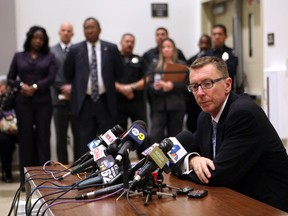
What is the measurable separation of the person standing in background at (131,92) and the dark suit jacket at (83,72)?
0.41m

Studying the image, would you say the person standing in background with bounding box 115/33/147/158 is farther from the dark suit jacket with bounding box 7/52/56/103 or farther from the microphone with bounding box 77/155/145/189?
the microphone with bounding box 77/155/145/189

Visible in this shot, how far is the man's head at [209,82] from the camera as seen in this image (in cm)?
232

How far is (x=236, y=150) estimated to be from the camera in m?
2.24

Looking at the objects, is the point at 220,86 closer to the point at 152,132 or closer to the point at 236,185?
the point at 236,185

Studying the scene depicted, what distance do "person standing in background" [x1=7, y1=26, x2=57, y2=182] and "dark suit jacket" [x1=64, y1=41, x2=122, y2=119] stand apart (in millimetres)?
213

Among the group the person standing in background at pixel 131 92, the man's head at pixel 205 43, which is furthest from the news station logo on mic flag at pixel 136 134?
the man's head at pixel 205 43

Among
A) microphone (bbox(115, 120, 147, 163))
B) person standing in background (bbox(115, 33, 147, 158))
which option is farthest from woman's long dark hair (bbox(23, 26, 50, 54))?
microphone (bbox(115, 120, 147, 163))

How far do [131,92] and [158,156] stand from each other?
371cm

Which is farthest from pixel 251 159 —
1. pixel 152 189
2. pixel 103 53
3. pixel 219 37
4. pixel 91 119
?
pixel 219 37

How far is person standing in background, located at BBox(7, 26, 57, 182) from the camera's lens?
5.02 m

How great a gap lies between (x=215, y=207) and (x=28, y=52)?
12.1ft

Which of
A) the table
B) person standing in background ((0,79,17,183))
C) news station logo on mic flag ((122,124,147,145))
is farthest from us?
person standing in background ((0,79,17,183))

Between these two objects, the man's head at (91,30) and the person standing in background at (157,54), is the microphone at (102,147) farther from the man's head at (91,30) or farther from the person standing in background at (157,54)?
the person standing in background at (157,54)

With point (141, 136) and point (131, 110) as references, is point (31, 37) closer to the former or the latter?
point (131, 110)
